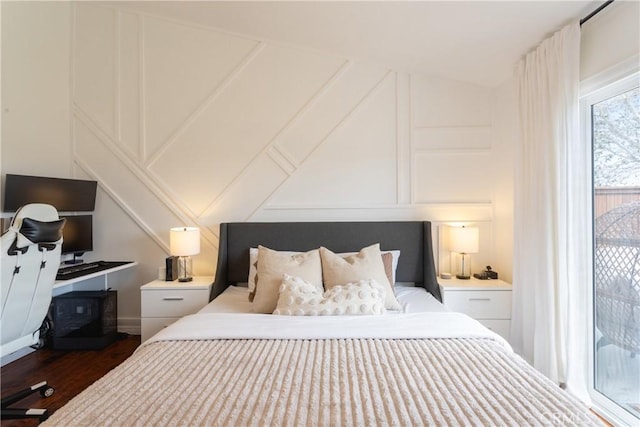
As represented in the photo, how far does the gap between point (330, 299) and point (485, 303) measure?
1476mm

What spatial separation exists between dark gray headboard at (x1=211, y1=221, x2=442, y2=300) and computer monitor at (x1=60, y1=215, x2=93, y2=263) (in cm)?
133

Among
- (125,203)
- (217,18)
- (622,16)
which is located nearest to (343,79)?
(217,18)

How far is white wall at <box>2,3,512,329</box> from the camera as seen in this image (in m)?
Result: 3.09

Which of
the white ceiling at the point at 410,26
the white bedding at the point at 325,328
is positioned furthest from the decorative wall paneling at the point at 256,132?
the white bedding at the point at 325,328

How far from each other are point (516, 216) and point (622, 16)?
1.40 metres

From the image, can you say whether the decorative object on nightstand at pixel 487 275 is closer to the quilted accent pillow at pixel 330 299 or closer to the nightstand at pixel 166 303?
the quilted accent pillow at pixel 330 299

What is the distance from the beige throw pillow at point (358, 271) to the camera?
2.29 metres

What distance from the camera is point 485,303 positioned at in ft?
8.66

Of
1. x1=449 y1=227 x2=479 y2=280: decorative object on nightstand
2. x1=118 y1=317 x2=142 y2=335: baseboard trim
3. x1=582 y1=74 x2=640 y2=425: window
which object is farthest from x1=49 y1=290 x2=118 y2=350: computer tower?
x1=582 y1=74 x2=640 y2=425: window

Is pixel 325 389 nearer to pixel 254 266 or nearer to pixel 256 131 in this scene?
pixel 254 266

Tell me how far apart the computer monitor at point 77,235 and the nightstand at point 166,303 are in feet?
2.88

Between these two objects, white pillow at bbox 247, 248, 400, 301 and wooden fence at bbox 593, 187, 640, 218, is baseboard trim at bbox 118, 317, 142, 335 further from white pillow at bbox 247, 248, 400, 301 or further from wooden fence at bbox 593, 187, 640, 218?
wooden fence at bbox 593, 187, 640, 218

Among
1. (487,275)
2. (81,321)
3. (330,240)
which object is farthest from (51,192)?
(487,275)

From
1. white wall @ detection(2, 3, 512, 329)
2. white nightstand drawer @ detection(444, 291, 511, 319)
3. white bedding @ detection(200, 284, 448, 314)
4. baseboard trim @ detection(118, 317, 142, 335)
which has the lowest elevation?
baseboard trim @ detection(118, 317, 142, 335)
